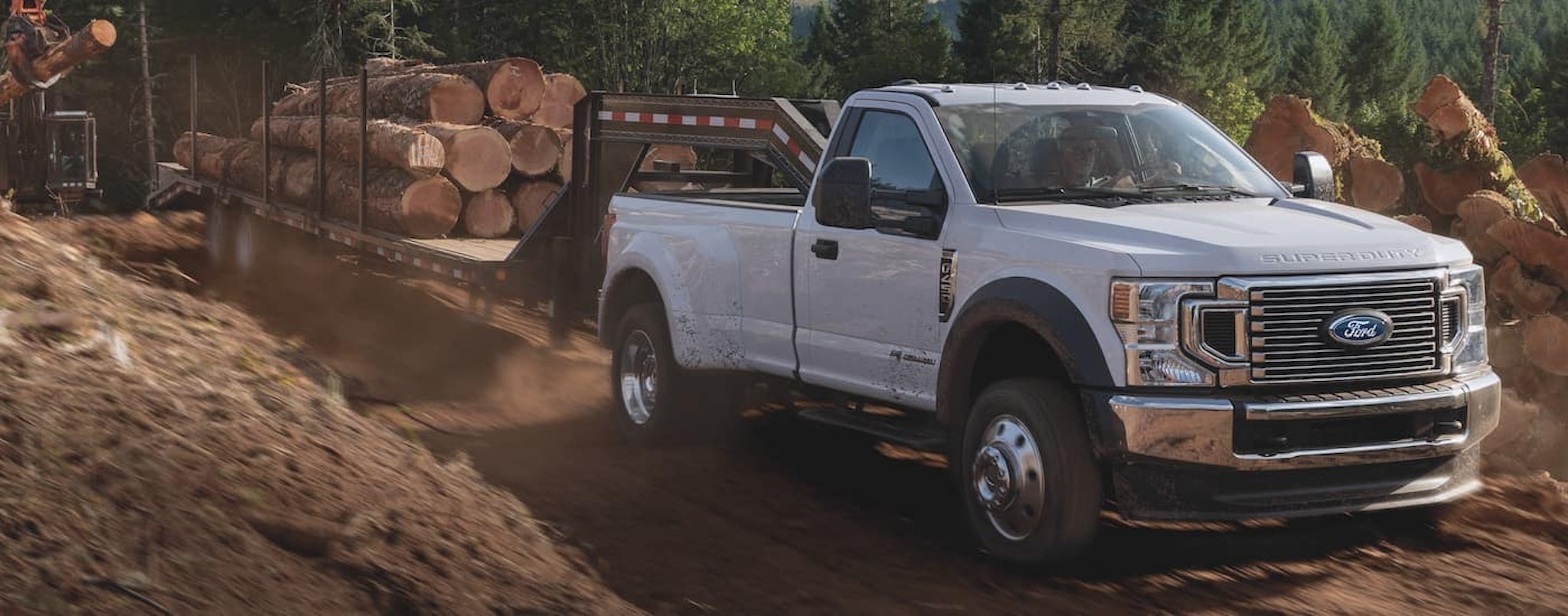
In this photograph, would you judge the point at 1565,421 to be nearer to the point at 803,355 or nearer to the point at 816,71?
the point at 803,355

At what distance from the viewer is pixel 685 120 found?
11.8 meters

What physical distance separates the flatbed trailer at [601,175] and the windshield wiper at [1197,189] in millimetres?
3230

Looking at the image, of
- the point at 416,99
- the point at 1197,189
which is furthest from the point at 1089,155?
the point at 416,99

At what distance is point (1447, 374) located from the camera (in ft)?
21.9

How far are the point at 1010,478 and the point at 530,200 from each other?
9592 mm

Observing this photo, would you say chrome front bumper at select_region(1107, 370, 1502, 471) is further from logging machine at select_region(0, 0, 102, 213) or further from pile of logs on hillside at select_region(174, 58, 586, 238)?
logging machine at select_region(0, 0, 102, 213)

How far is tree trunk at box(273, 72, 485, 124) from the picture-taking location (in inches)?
644

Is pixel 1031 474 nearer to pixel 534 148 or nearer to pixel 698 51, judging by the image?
pixel 534 148

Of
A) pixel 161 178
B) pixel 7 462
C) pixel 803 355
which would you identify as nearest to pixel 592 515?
pixel 803 355

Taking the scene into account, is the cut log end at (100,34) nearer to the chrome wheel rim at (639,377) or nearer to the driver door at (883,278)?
the chrome wheel rim at (639,377)

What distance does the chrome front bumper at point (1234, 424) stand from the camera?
6.25 meters

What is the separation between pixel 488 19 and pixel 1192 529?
56071mm

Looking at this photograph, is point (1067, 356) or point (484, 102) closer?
point (1067, 356)

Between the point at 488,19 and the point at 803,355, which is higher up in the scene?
the point at 488,19
